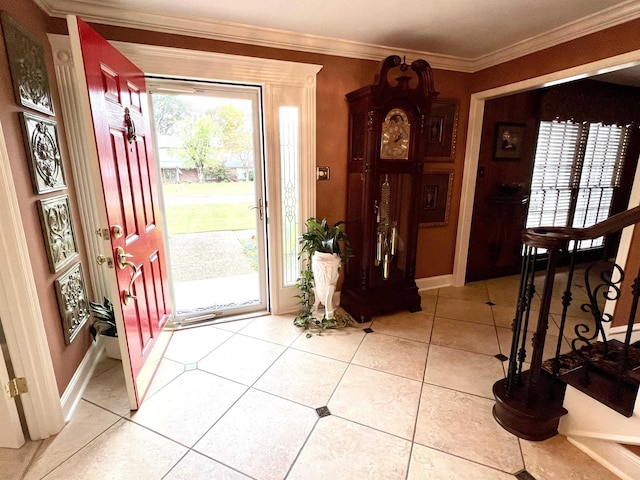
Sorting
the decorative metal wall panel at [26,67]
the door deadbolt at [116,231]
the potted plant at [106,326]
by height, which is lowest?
the potted plant at [106,326]

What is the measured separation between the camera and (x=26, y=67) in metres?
1.62

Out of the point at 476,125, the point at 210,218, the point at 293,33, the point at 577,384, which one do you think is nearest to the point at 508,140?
the point at 476,125

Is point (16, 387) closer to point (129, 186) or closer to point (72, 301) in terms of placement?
point (72, 301)

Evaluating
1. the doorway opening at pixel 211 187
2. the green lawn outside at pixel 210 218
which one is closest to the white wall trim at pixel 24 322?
the doorway opening at pixel 211 187

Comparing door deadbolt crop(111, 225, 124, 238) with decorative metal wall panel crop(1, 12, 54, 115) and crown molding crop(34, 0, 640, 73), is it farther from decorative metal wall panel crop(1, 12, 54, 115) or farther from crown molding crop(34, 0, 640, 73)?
crown molding crop(34, 0, 640, 73)

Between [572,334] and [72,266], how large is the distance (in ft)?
12.6

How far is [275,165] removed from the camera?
2.68 metres

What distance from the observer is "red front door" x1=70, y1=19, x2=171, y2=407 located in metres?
1.56

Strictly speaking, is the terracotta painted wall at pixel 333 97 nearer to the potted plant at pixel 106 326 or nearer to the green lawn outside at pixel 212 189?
the potted plant at pixel 106 326

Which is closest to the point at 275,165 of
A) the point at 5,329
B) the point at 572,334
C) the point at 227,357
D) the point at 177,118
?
the point at 177,118

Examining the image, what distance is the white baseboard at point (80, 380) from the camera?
1.78 meters

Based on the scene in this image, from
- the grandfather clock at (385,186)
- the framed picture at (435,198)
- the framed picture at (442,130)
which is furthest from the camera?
the framed picture at (435,198)

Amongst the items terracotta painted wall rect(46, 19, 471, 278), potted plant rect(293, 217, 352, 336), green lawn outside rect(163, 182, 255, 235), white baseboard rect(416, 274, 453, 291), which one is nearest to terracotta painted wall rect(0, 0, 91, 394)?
terracotta painted wall rect(46, 19, 471, 278)

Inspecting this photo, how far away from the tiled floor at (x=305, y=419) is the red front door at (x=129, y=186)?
0.28m
